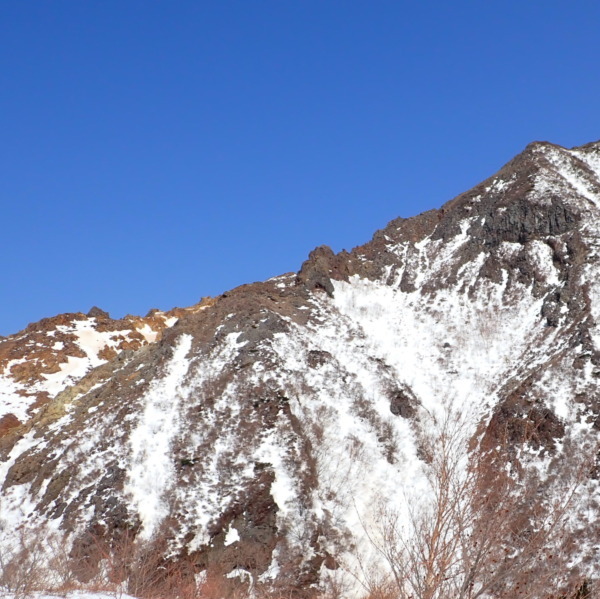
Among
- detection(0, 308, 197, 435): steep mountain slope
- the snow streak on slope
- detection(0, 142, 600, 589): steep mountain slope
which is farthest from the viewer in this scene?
detection(0, 308, 197, 435): steep mountain slope

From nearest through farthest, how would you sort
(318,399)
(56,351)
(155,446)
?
1. (155,446)
2. (318,399)
3. (56,351)

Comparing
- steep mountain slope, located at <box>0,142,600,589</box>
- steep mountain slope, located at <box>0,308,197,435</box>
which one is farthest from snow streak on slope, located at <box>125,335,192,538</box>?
steep mountain slope, located at <box>0,308,197,435</box>

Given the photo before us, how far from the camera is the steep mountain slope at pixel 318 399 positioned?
3341 centimetres

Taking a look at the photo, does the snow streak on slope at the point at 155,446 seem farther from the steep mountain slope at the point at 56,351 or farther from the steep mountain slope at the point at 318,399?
the steep mountain slope at the point at 56,351

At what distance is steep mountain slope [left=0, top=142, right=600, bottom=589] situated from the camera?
110ft

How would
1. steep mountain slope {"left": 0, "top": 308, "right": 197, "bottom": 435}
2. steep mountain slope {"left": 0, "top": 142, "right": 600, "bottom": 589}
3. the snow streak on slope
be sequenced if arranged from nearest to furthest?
steep mountain slope {"left": 0, "top": 142, "right": 600, "bottom": 589}
the snow streak on slope
steep mountain slope {"left": 0, "top": 308, "right": 197, "bottom": 435}

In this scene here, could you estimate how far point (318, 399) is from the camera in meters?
43.2

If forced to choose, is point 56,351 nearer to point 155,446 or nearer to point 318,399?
point 155,446

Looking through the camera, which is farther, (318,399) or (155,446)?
(318,399)

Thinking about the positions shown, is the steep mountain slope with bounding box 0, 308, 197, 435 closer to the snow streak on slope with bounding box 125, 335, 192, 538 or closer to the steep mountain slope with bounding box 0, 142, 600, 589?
the steep mountain slope with bounding box 0, 142, 600, 589

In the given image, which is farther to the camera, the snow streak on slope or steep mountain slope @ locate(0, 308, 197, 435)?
steep mountain slope @ locate(0, 308, 197, 435)

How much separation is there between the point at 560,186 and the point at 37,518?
5908 centimetres

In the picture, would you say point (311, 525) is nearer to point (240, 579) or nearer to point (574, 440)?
point (240, 579)

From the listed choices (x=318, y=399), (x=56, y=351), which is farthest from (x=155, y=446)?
(x=56, y=351)
